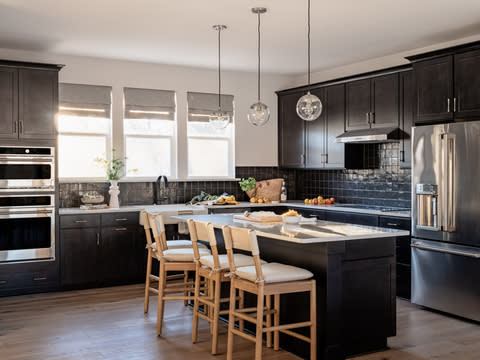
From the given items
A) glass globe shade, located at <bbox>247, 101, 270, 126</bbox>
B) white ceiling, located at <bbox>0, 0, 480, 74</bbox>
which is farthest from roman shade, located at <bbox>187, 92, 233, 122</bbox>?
glass globe shade, located at <bbox>247, 101, 270, 126</bbox>

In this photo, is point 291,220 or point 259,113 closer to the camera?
point 291,220

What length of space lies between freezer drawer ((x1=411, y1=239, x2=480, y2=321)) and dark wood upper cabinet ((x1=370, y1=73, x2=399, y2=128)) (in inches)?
60.4

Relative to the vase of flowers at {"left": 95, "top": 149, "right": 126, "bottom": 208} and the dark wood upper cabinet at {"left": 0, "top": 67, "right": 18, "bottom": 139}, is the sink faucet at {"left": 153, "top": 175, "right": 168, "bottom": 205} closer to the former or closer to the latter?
the vase of flowers at {"left": 95, "top": 149, "right": 126, "bottom": 208}

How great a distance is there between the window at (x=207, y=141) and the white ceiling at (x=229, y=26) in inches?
32.9

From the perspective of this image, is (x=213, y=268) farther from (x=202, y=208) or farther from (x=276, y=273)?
(x=202, y=208)

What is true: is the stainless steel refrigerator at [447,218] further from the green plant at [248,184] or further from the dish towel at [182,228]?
the green plant at [248,184]

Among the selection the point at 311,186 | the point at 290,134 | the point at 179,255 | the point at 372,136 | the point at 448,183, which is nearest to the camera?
the point at 179,255

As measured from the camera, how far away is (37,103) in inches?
231

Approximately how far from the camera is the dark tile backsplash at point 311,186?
257 inches

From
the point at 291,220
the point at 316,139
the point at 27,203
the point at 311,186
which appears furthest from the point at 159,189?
the point at 291,220

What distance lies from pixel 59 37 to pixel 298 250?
3549 mm

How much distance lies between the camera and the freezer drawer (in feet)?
15.7

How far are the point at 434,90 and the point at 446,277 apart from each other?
1807 millimetres

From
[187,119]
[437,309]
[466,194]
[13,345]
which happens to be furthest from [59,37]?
[437,309]
